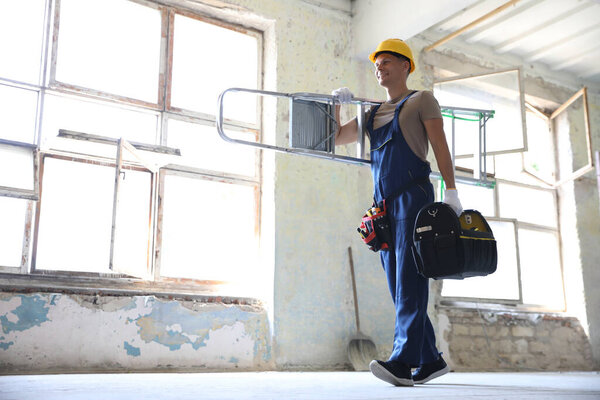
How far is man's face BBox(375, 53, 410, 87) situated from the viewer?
302 cm

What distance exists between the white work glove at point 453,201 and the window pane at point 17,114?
9.46 feet

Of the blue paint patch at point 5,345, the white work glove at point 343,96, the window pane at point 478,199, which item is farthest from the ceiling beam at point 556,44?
the blue paint patch at point 5,345

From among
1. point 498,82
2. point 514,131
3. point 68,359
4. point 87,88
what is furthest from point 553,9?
point 68,359

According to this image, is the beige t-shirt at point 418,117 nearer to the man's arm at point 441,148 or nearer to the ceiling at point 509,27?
the man's arm at point 441,148

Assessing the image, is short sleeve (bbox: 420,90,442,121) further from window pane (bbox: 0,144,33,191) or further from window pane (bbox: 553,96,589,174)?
window pane (bbox: 553,96,589,174)

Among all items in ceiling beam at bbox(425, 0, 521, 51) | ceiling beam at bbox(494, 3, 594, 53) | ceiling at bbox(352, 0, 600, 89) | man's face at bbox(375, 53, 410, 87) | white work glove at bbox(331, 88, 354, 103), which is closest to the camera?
man's face at bbox(375, 53, 410, 87)

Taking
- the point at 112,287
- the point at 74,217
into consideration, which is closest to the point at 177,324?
the point at 112,287

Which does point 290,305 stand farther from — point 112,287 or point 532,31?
point 532,31

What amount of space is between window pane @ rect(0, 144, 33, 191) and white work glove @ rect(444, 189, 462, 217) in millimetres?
2730

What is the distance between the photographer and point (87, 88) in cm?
444

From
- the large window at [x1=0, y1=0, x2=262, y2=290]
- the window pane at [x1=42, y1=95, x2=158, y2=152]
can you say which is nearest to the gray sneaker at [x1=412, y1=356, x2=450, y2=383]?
the large window at [x1=0, y1=0, x2=262, y2=290]

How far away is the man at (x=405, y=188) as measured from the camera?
8.70 ft

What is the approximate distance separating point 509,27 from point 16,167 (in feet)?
15.5

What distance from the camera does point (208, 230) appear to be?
4.77 meters
